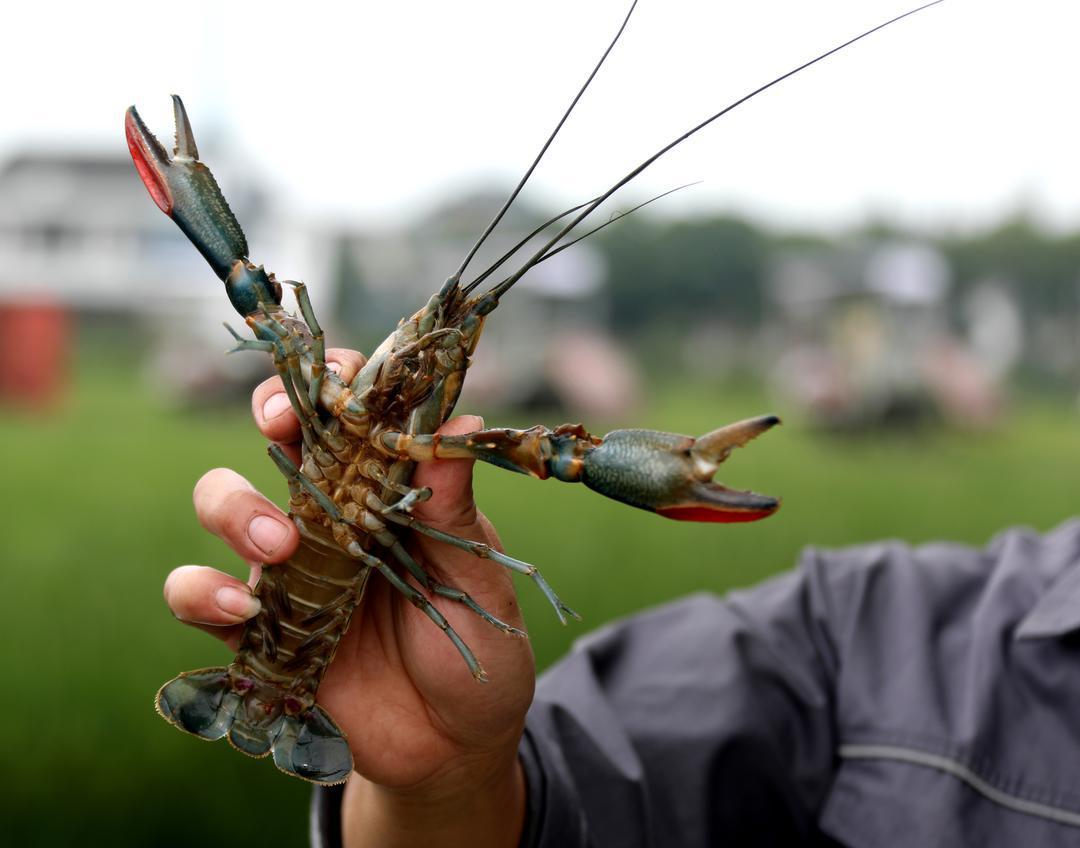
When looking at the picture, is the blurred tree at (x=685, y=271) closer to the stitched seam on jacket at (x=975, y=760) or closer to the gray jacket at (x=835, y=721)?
the gray jacket at (x=835, y=721)

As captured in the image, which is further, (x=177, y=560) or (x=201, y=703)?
(x=177, y=560)

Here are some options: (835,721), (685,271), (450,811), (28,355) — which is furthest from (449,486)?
(685,271)

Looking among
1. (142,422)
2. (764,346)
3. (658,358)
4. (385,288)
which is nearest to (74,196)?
(385,288)

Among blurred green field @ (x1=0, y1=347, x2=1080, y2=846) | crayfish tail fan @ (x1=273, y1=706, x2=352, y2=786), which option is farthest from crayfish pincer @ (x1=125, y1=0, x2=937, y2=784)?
blurred green field @ (x1=0, y1=347, x2=1080, y2=846)

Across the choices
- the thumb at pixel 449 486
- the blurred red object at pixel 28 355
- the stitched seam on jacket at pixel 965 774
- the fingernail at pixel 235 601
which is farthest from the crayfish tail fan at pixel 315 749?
the blurred red object at pixel 28 355

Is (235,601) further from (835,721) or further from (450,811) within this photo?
(835,721)

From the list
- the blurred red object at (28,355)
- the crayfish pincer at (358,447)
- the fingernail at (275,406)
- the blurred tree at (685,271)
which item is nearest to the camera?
the crayfish pincer at (358,447)

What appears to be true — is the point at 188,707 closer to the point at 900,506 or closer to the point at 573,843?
the point at 573,843
